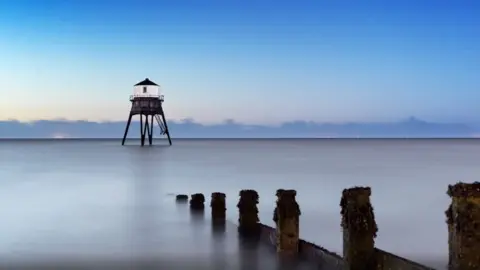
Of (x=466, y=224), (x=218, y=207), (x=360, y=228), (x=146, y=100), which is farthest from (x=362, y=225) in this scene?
(x=146, y=100)

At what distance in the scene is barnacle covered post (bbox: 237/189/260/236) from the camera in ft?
45.5

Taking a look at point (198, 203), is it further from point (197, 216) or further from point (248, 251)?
point (248, 251)

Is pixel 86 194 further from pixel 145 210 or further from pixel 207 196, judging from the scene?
pixel 145 210

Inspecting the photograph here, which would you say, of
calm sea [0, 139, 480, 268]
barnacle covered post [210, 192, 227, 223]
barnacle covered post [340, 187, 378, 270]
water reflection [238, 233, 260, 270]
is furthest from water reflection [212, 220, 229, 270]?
barnacle covered post [340, 187, 378, 270]

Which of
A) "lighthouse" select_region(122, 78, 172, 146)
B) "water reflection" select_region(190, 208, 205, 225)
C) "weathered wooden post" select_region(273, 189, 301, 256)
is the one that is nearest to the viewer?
"weathered wooden post" select_region(273, 189, 301, 256)

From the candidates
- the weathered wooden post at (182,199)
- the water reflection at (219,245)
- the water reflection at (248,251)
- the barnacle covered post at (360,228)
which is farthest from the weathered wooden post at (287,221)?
the weathered wooden post at (182,199)

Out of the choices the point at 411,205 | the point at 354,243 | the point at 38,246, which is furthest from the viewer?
the point at 411,205

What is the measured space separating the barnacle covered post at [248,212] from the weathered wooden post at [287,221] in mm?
2350

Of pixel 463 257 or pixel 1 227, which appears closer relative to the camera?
pixel 463 257

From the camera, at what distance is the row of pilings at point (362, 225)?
22.6 feet

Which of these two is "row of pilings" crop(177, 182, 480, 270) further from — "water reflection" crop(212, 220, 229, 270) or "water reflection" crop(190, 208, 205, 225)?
"water reflection" crop(190, 208, 205, 225)

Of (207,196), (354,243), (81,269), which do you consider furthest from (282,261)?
(207,196)

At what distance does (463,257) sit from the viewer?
23.0ft

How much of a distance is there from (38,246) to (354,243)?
9.64 meters
